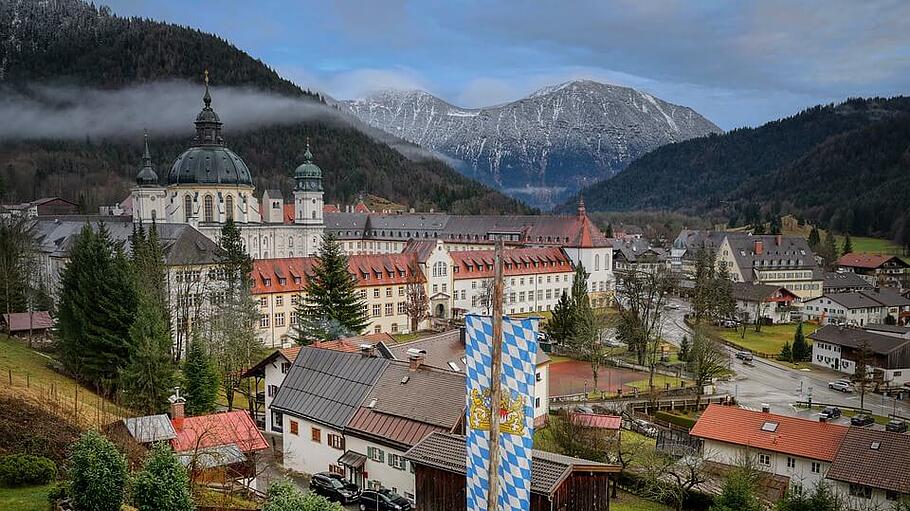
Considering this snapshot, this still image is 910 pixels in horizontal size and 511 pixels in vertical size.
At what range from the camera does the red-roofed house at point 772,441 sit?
3031 centimetres

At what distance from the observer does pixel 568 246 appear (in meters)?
93.5

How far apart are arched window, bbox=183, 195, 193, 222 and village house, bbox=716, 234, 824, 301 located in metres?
72.6

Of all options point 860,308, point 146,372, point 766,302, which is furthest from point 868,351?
point 146,372

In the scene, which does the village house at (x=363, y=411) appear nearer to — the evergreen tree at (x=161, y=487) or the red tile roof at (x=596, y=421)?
the evergreen tree at (x=161, y=487)

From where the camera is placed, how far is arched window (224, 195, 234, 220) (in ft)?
277

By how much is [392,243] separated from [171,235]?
65.3 meters

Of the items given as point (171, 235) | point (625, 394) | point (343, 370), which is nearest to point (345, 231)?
point (171, 235)

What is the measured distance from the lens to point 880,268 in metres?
112

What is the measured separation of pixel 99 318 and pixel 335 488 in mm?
18411

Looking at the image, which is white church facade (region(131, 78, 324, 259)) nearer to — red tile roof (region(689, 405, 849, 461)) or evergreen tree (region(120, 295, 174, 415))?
evergreen tree (region(120, 295, 174, 415))

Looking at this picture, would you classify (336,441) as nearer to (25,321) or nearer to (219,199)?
(25,321)

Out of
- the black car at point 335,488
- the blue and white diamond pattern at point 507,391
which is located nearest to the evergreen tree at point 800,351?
the black car at point 335,488

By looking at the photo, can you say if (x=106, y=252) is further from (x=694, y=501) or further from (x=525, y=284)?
(x=525, y=284)

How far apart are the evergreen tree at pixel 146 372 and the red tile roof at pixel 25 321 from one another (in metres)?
19.3
